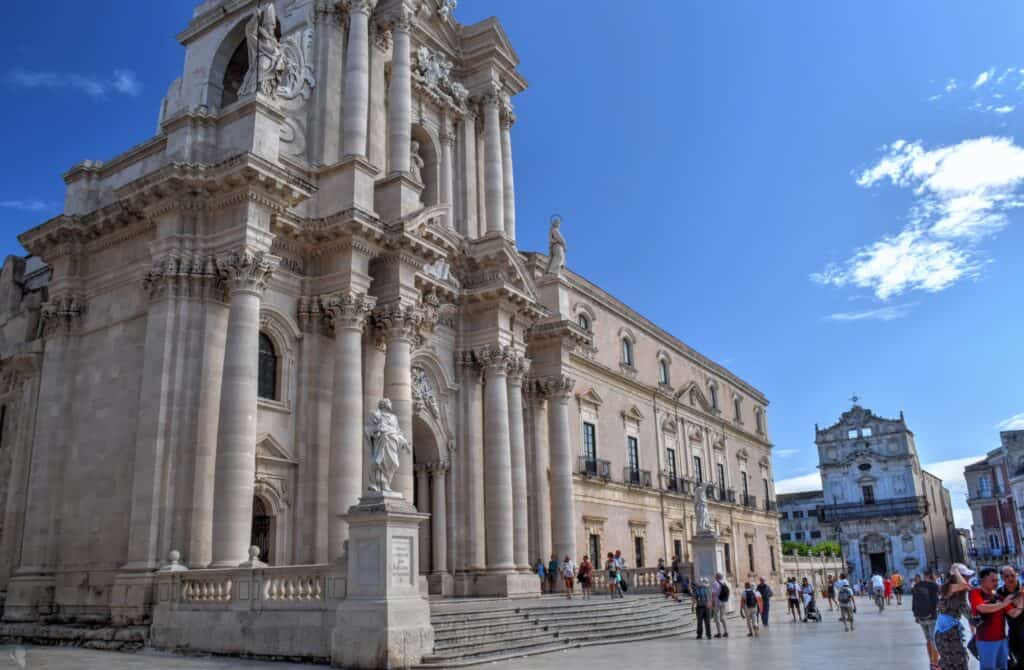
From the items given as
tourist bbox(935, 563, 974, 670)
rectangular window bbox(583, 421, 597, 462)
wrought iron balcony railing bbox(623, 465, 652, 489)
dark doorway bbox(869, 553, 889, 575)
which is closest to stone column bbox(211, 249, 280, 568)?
tourist bbox(935, 563, 974, 670)

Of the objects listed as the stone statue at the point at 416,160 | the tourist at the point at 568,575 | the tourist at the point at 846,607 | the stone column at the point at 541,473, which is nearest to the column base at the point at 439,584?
the tourist at the point at 568,575

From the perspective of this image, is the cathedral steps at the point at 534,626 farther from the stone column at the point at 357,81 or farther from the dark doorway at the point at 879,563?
the dark doorway at the point at 879,563

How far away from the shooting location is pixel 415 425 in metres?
24.5

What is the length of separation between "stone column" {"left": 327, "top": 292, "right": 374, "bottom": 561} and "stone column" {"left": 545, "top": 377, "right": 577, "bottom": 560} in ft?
32.2

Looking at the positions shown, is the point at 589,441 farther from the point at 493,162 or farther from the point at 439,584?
the point at 439,584

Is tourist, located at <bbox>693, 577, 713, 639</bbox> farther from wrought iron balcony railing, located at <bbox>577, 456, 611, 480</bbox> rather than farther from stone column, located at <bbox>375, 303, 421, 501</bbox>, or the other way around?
wrought iron balcony railing, located at <bbox>577, 456, 611, 480</bbox>

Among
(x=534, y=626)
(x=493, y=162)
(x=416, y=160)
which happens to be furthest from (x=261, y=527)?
(x=493, y=162)

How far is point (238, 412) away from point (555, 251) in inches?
630

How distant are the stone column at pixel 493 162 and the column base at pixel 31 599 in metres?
15.9

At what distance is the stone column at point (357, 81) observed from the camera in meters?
22.4

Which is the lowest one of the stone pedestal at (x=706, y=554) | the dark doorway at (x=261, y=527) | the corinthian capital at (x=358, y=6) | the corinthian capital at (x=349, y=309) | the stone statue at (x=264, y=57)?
the stone pedestal at (x=706, y=554)

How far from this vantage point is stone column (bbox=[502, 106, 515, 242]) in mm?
29500

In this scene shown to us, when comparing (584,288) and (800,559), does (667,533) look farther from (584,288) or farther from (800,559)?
(800,559)

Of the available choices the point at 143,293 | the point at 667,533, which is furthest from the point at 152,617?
the point at 667,533
